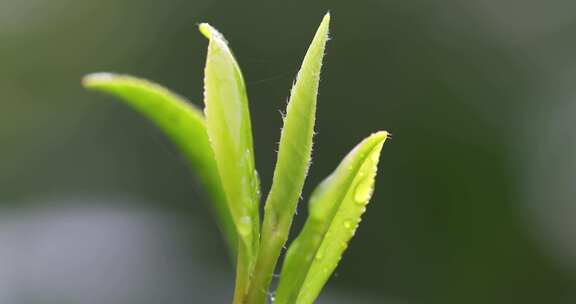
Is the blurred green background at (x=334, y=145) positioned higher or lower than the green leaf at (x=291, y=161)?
higher

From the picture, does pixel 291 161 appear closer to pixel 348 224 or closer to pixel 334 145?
pixel 348 224

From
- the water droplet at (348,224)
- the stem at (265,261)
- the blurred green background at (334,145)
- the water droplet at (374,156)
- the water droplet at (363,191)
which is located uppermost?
the blurred green background at (334,145)

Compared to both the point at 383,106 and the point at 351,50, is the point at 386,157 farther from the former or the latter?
the point at 351,50

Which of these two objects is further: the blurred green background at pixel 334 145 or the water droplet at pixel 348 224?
the blurred green background at pixel 334 145

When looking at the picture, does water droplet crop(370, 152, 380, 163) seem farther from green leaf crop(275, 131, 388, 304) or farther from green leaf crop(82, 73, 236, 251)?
green leaf crop(82, 73, 236, 251)

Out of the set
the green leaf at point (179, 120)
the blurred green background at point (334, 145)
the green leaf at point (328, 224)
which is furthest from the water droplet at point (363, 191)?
the blurred green background at point (334, 145)

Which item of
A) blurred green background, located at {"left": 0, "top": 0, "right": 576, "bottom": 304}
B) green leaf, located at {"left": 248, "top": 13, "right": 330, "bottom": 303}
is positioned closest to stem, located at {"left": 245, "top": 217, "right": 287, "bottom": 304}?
green leaf, located at {"left": 248, "top": 13, "right": 330, "bottom": 303}

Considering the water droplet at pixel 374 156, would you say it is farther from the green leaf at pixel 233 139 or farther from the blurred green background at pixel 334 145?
the blurred green background at pixel 334 145
